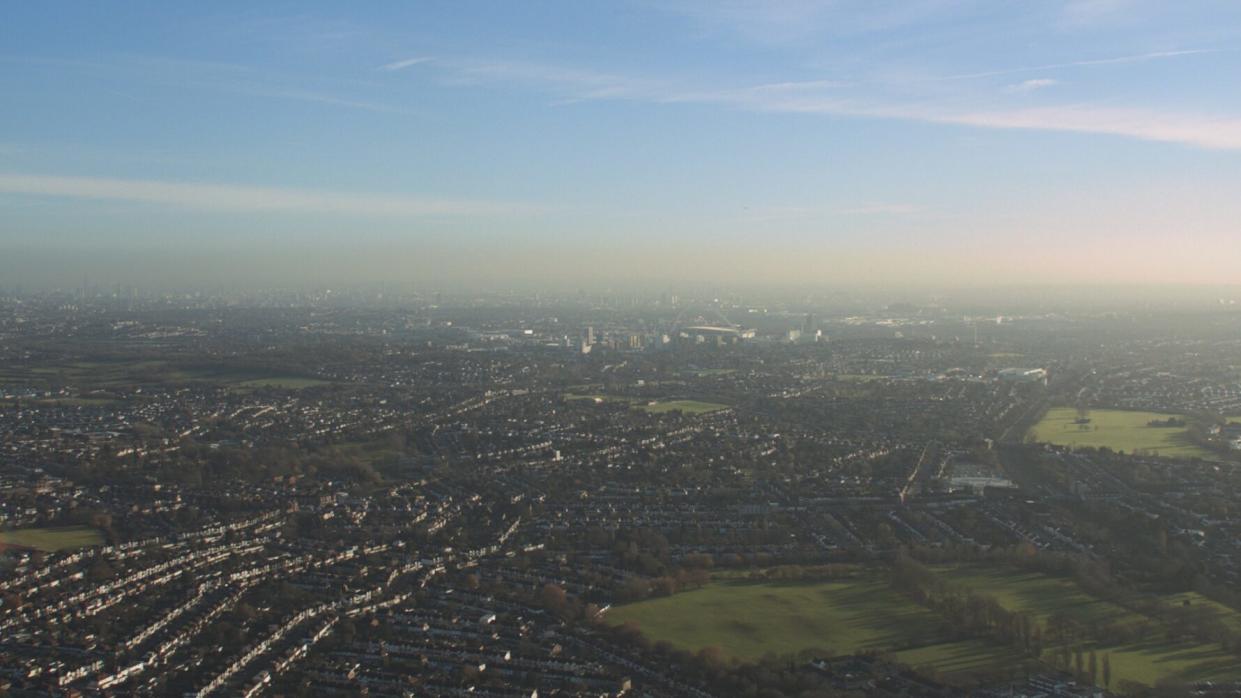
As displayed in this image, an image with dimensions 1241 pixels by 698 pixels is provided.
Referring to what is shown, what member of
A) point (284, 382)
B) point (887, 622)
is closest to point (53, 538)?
point (887, 622)

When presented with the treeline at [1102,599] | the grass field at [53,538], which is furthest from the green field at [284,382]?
the treeline at [1102,599]

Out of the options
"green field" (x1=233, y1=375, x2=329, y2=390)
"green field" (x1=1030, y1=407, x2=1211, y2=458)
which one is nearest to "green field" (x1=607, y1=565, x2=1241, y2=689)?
"green field" (x1=1030, y1=407, x2=1211, y2=458)

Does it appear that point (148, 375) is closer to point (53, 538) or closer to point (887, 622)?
point (53, 538)

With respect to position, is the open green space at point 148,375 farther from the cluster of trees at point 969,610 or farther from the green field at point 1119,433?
the cluster of trees at point 969,610

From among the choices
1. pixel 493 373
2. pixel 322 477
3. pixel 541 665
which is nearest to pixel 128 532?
pixel 322 477

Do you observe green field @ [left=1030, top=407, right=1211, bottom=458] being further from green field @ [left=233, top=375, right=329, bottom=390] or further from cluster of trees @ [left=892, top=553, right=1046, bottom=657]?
green field @ [left=233, top=375, right=329, bottom=390]

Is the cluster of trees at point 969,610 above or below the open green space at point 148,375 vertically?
above

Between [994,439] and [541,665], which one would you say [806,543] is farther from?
[994,439]
